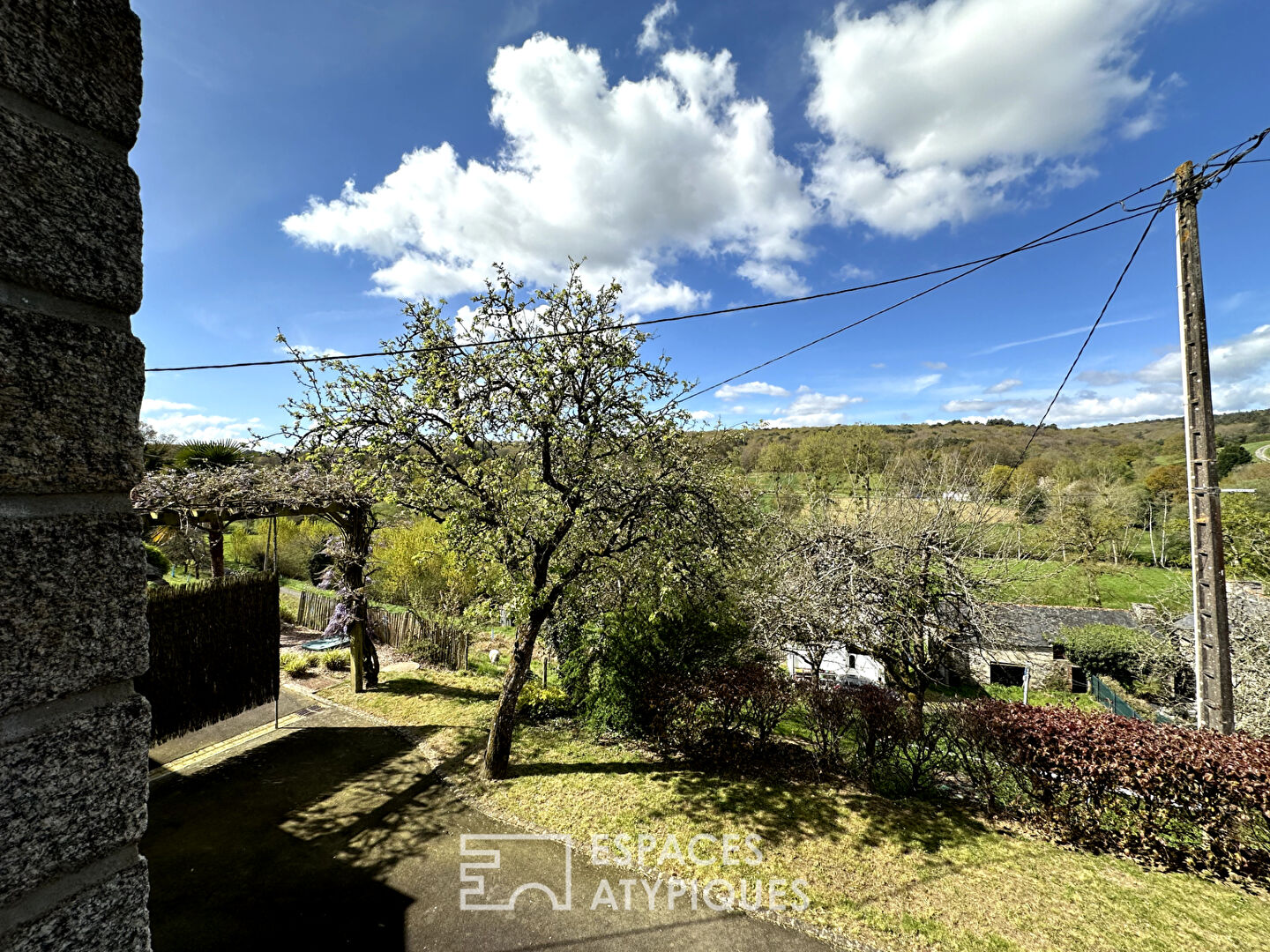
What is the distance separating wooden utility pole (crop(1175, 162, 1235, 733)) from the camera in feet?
17.9

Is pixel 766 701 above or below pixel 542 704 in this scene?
above

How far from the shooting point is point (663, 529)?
665 cm

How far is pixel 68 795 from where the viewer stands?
2.34ft

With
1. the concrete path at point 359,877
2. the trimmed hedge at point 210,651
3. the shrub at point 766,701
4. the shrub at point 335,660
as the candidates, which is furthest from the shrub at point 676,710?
the shrub at point 335,660

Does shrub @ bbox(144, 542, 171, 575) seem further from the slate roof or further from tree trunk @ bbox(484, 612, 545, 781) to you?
the slate roof

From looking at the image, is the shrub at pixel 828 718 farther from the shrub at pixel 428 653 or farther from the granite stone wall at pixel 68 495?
the shrub at pixel 428 653

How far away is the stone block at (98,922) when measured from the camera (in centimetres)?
69

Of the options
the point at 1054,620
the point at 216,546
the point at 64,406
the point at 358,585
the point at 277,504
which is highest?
the point at 64,406

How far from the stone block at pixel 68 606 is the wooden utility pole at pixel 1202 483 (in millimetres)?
8422

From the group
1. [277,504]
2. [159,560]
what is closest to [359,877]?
[277,504]

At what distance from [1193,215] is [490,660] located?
15.6 m

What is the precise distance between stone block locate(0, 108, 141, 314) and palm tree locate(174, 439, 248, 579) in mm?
9785

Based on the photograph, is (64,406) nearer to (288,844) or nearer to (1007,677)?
(288,844)

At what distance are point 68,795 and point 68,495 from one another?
0.43 m
